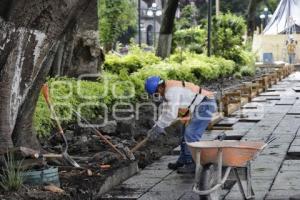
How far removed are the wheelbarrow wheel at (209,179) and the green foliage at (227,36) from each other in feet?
70.1

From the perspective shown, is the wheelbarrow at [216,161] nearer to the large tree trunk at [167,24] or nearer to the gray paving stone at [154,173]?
the gray paving stone at [154,173]

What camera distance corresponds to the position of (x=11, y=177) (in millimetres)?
7363

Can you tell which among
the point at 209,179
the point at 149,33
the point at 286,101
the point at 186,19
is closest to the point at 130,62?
the point at 286,101

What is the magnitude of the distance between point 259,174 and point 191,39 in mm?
21915

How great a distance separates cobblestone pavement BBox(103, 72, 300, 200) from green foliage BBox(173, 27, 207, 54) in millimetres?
14941

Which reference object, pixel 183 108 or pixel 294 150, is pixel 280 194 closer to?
pixel 183 108

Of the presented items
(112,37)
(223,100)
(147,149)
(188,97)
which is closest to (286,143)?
(147,149)

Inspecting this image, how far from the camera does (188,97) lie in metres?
9.12

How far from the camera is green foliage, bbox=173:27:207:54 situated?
30094 millimetres

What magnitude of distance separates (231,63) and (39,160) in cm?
2039

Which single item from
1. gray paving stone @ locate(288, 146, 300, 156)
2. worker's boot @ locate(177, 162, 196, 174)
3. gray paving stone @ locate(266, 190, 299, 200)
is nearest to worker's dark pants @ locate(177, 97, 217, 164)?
worker's boot @ locate(177, 162, 196, 174)

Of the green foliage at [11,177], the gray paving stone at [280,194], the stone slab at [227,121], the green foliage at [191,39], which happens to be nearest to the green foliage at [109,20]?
the green foliage at [191,39]

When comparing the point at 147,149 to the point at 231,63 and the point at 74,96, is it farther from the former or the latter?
the point at 231,63

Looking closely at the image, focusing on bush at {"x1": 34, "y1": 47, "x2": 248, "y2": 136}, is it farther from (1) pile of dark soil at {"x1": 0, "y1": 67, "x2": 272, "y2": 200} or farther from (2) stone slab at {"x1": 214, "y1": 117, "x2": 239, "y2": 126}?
(2) stone slab at {"x1": 214, "y1": 117, "x2": 239, "y2": 126}
